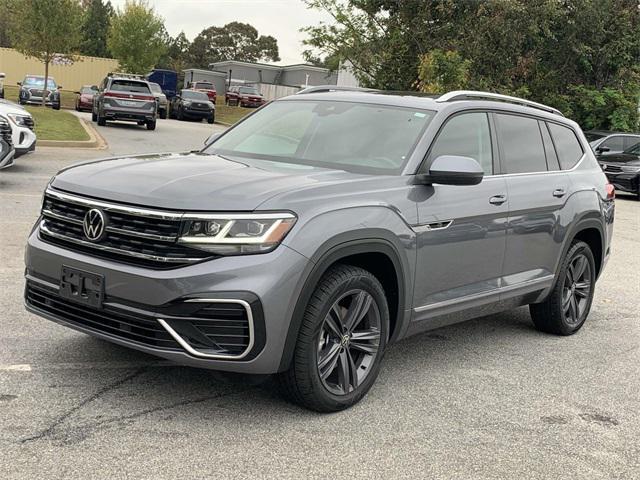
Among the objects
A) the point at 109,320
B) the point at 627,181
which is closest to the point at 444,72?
the point at 627,181

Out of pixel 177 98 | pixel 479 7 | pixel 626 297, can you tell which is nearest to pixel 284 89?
pixel 177 98

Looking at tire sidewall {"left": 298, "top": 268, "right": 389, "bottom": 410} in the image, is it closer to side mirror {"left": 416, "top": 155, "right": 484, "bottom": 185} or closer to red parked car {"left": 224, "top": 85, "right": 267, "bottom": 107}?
side mirror {"left": 416, "top": 155, "right": 484, "bottom": 185}

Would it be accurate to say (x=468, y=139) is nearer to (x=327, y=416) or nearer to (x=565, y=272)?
(x=565, y=272)

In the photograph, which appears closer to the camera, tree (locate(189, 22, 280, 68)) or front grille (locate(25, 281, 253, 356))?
front grille (locate(25, 281, 253, 356))

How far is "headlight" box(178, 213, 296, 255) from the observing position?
12.2 feet

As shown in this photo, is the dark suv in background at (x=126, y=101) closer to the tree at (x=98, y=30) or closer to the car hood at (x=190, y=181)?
the car hood at (x=190, y=181)

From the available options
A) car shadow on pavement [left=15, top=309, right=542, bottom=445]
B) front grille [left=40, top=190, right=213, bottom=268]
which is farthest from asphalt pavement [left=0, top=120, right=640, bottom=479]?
front grille [left=40, top=190, right=213, bottom=268]

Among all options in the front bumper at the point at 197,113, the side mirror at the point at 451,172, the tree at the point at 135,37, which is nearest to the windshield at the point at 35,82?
the front bumper at the point at 197,113

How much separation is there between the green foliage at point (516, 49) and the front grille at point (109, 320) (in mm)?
21814

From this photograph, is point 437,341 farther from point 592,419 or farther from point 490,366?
point 592,419

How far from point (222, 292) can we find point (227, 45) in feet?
333

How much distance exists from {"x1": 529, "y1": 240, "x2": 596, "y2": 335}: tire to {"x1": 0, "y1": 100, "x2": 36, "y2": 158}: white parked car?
1012 centimetres

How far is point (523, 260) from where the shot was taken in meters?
5.48

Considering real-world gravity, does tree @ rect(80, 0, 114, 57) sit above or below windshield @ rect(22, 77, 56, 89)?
above
